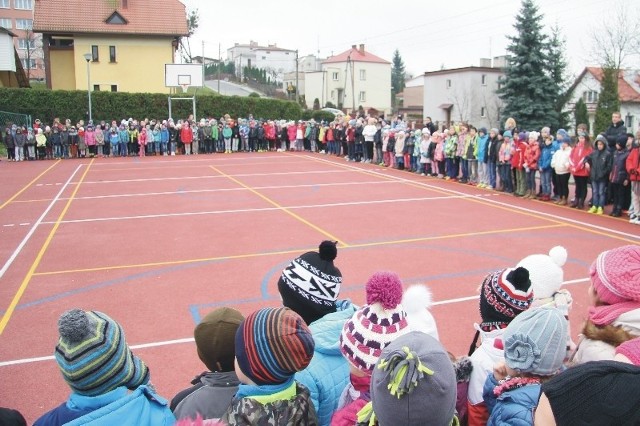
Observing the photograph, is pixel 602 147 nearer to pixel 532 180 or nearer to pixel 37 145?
pixel 532 180

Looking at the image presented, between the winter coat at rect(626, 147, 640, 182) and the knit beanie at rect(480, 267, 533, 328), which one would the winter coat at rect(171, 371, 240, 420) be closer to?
the knit beanie at rect(480, 267, 533, 328)

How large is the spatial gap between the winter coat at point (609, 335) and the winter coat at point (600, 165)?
38.7 ft

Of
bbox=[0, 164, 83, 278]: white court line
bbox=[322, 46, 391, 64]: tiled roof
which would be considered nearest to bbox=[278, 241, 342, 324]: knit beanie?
bbox=[0, 164, 83, 278]: white court line

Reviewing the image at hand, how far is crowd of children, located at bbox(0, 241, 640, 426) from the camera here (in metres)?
2.04

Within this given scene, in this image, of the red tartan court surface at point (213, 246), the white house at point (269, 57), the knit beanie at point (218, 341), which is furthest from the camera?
the white house at point (269, 57)

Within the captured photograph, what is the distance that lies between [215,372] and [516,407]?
61.3 inches

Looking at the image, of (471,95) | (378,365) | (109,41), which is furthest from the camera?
(471,95)

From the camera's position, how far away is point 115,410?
105 inches

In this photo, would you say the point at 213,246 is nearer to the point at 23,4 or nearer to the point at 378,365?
the point at 378,365

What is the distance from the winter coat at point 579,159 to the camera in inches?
575

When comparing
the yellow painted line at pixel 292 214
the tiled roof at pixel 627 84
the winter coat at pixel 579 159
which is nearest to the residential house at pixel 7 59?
the yellow painted line at pixel 292 214

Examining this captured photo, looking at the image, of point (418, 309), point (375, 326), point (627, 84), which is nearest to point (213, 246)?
point (418, 309)

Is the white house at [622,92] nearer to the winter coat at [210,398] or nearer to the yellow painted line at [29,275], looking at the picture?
the yellow painted line at [29,275]

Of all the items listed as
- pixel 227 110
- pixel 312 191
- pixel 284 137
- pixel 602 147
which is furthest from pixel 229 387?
pixel 227 110
